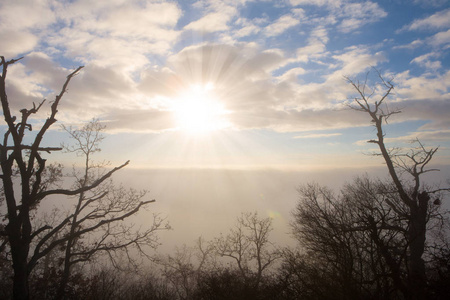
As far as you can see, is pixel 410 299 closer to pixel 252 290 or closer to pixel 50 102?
pixel 252 290

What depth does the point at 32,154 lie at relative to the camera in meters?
7.48

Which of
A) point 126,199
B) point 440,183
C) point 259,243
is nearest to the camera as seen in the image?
point 126,199

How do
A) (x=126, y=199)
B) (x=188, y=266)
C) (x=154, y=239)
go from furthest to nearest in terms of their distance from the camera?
(x=188, y=266)
(x=126, y=199)
(x=154, y=239)

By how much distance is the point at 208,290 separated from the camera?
8.94m

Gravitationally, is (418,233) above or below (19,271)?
above

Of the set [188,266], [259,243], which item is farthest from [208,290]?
[188,266]

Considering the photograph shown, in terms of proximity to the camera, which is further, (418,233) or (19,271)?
(418,233)

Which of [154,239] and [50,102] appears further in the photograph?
[154,239]

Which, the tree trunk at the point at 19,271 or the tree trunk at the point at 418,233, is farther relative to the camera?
the tree trunk at the point at 418,233

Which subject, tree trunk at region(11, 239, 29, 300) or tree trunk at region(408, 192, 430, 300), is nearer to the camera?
tree trunk at region(11, 239, 29, 300)

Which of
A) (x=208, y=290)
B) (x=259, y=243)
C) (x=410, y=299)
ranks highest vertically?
(x=410, y=299)

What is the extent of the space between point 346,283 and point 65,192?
25.8 ft

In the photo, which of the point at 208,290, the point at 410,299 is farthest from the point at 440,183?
the point at 208,290

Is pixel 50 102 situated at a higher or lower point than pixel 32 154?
higher
